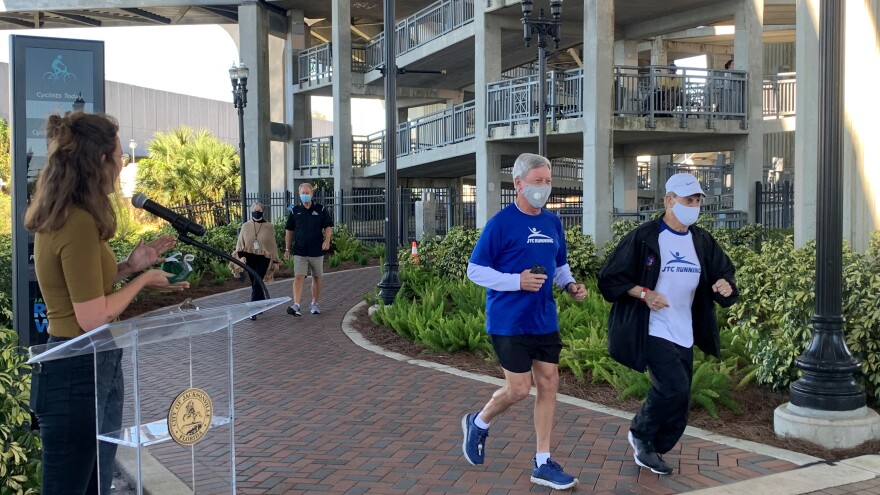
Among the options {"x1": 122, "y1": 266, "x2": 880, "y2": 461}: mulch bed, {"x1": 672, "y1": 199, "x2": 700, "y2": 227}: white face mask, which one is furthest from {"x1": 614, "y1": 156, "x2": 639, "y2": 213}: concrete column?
{"x1": 672, "y1": 199, "x2": 700, "y2": 227}: white face mask

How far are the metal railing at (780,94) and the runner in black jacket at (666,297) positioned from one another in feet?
74.2

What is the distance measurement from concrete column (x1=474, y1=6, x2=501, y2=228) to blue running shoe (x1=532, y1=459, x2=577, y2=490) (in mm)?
15547

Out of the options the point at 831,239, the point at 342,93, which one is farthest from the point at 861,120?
the point at 342,93

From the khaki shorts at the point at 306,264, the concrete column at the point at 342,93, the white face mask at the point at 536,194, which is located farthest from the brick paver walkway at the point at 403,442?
the concrete column at the point at 342,93

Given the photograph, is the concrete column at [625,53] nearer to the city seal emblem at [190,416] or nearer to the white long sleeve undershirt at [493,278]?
the white long sleeve undershirt at [493,278]

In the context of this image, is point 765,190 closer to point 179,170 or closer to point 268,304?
point 268,304

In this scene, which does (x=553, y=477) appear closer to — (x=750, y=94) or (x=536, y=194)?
(x=536, y=194)

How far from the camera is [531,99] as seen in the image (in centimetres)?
1942

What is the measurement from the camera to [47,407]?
3629mm

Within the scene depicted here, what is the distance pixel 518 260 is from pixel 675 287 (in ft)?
3.19

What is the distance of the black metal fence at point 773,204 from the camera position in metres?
19.9

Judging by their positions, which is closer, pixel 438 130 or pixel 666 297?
pixel 666 297

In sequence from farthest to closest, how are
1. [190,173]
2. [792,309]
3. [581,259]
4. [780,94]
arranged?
[190,173]
[780,94]
[581,259]
[792,309]

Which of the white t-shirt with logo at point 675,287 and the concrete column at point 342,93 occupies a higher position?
the concrete column at point 342,93
